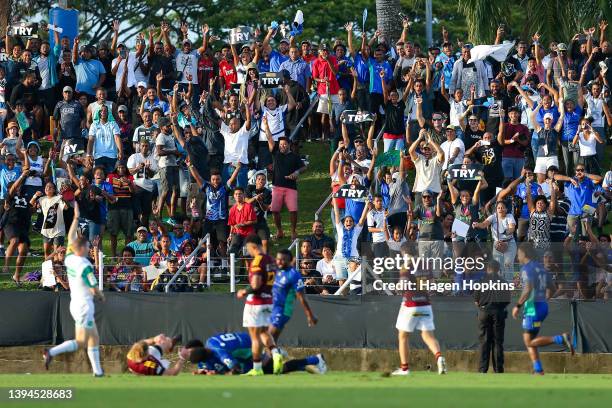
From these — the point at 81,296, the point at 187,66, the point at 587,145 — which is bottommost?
the point at 81,296

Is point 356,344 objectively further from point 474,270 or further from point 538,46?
point 538,46

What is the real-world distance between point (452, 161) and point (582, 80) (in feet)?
12.6

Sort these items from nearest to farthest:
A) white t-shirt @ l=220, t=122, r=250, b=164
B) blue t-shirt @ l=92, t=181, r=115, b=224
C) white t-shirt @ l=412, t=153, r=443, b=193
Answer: white t-shirt @ l=412, t=153, r=443, b=193, blue t-shirt @ l=92, t=181, r=115, b=224, white t-shirt @ l=220, t=122, r=250, b=164

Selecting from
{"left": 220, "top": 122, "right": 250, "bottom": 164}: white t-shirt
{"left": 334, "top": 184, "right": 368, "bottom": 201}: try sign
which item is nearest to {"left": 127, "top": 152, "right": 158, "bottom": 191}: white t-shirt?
{"left": 220, "top": 122, "right": 250, "bottom": 164}: white t-shirt

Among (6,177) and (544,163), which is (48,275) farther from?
(544,163)

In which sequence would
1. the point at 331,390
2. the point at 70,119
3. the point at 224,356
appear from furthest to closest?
1. the point at 70,119
2. the point at 224,356
3. the point at 331,390

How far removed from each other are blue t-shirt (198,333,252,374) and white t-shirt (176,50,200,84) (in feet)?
40.1

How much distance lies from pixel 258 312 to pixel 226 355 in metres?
1.11

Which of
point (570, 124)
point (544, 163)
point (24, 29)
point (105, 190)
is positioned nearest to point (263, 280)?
point (105, 190)

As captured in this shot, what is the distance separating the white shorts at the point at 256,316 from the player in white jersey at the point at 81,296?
6.66 ft

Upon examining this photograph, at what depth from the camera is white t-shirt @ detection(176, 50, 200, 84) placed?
3116 cm

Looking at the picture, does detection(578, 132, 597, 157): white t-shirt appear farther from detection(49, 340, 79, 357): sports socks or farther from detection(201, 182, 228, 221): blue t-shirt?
detection(49, 340, 79, 357): sports socks

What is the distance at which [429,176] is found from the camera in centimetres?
2714

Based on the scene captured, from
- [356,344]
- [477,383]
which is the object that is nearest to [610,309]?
[356,344]
